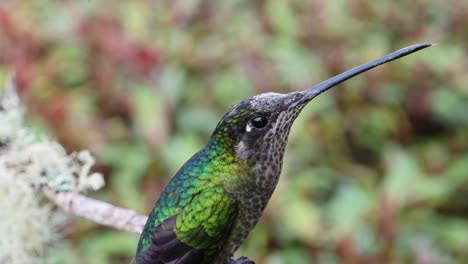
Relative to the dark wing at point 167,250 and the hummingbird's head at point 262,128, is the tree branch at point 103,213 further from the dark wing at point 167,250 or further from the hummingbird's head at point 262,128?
the hummingbird's head at point 262,128

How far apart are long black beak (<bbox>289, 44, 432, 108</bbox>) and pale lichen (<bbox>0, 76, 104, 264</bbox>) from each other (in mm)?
488

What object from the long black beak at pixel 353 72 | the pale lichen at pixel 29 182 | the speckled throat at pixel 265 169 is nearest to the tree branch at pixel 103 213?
the pale lichen at pixel 29 182

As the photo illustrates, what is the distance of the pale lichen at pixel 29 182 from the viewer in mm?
1477

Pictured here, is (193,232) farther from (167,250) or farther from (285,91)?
(285,91)

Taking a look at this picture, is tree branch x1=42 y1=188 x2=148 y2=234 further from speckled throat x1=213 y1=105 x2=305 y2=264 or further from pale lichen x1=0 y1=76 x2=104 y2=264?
speckled throat x1=213 y1=105 x2=305 y2=264

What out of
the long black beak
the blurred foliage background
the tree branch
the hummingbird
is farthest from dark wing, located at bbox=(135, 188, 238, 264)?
the blurred foliage background

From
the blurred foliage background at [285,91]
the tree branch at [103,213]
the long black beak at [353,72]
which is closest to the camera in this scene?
the long black beak at [353,72]

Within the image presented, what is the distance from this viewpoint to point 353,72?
42.8 inches

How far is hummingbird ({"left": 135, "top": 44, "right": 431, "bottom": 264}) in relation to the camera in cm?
118

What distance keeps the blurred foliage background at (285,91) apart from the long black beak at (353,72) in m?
1.44

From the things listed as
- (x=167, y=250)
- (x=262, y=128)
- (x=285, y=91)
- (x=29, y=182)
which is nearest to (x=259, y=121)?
(x=262, y=128)

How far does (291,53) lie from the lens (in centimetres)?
314

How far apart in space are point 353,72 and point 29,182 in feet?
2.47

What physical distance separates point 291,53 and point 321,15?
28 cm
